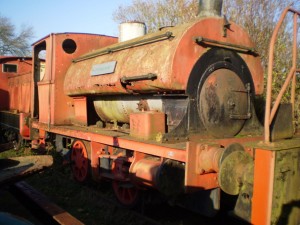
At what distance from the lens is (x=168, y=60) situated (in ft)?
14.2

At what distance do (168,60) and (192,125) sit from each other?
892mm

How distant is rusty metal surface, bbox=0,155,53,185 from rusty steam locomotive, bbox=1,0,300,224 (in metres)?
1.16

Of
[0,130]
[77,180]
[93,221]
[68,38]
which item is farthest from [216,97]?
[0,130]

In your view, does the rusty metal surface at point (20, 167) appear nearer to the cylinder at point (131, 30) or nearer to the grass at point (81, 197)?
the grass at point (81, 197)

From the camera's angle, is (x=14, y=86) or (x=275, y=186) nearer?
(x=275, y=186)

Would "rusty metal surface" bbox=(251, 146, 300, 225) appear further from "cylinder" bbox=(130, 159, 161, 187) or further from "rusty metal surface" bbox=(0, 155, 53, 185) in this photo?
"rusty metal surface" bbox=(0, 155, 53, 185)

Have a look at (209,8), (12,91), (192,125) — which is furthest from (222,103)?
(12,91)

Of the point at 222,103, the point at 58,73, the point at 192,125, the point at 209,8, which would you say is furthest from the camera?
the point at 58,73

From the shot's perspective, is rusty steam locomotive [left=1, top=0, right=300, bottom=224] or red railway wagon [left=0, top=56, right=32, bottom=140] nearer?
rusty steam locomotive [left=1, top=0, right=300, bottom=224]

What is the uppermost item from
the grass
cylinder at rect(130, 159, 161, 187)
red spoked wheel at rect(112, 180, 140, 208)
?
cylinder at rect(130, 159, 161, 187)

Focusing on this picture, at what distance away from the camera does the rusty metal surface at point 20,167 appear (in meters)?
3.71

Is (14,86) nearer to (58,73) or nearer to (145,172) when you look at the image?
(58,73)

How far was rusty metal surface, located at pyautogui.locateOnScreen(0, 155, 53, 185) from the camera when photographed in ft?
12.2

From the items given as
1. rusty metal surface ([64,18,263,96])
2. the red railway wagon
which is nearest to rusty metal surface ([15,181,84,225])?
rusty metal surface ([64,18,263,96])
